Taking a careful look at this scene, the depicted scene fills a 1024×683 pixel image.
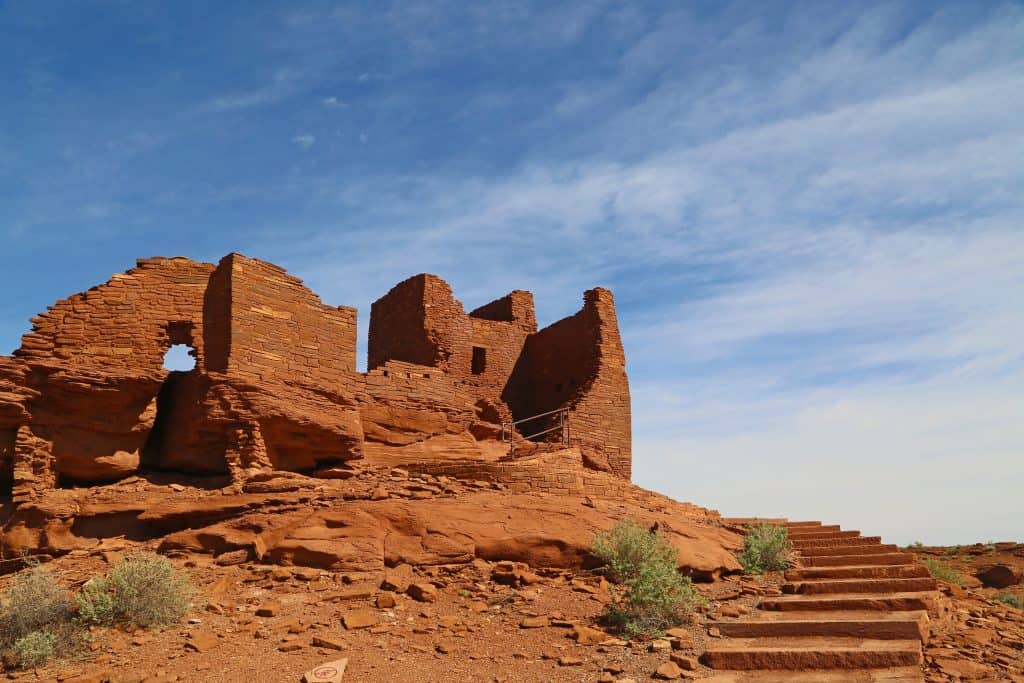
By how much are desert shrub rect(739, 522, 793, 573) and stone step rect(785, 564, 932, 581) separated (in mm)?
438

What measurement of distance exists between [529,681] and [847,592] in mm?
6514

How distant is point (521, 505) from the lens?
1465 centimetres

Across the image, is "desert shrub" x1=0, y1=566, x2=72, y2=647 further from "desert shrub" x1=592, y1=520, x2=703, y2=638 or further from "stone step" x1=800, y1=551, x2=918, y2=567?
"stone step" x1=800, y1=551, x2=918, y2=567

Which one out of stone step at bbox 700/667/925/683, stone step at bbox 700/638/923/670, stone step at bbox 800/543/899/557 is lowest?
stone step at bbox 700/667/925/683

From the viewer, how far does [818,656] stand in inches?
418

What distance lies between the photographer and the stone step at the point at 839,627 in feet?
37.2

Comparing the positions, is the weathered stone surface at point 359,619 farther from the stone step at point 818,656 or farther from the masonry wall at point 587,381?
the masonry wall at point 587,381

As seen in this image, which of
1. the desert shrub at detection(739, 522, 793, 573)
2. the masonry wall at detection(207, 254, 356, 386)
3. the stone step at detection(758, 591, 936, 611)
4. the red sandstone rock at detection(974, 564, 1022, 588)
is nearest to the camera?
the stone step at detection(758, 591, 936, 611)

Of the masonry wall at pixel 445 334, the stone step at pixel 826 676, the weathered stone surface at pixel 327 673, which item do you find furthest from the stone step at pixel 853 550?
the weathered stone surface at pixel 327 673

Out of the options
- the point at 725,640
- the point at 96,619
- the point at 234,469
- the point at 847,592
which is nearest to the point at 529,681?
the point at 725,640

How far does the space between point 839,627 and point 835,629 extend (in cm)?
6

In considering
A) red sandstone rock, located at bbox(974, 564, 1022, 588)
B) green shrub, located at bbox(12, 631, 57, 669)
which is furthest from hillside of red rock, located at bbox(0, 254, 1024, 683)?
red sandstone rock, located at bbox(974, 564, 1022, 588)

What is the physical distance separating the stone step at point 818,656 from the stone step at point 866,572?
367 centimetres

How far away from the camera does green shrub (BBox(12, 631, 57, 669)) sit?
998 cm
